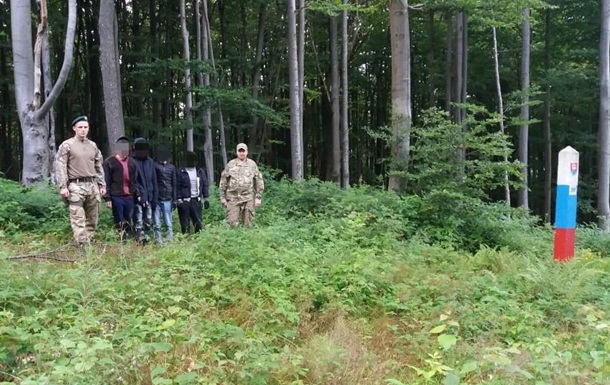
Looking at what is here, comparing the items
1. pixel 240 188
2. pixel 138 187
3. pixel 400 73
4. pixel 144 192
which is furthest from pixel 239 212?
pixel 400 73

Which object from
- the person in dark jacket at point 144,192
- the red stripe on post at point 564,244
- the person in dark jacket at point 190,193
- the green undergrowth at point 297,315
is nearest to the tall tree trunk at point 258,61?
the person in dark jacket at point 190,193

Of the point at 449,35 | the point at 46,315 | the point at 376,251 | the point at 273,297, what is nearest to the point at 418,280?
the point at 376,251

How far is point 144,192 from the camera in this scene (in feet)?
26.3

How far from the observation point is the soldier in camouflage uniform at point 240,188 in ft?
29.5

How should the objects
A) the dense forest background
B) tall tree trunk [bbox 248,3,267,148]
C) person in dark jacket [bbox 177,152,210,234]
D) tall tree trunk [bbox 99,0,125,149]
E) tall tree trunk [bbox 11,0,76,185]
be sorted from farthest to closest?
tall tree trunk [bbox 248,3,267,148]
the dense forest background
tall tree trunk [bbox 99,0,125,149]
tall tree trunk [bbox 11,0,76,185]
person in dark jacket [bbox 177,152,210,234]

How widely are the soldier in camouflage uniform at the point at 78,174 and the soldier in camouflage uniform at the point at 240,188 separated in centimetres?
253

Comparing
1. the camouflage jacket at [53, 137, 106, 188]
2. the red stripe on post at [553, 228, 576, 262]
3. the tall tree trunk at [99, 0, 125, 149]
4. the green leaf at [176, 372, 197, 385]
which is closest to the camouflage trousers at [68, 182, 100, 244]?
the camouflage jacket at [53, 137, 106, 188]

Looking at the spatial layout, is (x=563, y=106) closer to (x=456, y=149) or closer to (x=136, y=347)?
(x=456, y=149)

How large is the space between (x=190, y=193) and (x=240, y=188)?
3.19 ft

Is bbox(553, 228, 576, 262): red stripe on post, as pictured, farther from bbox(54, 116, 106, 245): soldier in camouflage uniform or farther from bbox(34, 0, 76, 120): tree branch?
bbox(34, 0, 76, 120): tree branch

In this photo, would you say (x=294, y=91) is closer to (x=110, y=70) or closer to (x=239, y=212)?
(x=110, y=70)

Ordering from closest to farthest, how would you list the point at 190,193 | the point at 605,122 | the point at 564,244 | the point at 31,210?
the point at 564,244 < the point at 31,210 < the point at 190,193 < the point at 605,122

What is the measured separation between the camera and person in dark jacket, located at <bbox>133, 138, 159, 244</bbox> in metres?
8.00

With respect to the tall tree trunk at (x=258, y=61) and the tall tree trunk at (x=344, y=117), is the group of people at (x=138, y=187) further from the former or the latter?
the tall tree trunk at (x=258, y=61)
